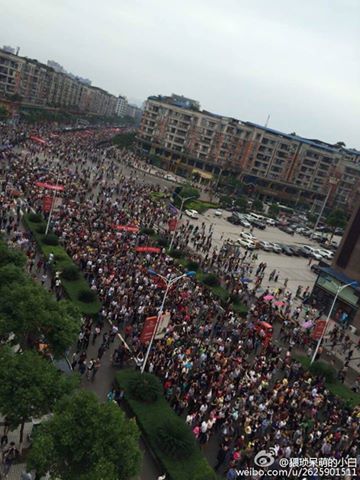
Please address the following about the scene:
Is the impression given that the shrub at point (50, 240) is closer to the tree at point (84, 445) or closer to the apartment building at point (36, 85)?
the tree at point (84, 445)

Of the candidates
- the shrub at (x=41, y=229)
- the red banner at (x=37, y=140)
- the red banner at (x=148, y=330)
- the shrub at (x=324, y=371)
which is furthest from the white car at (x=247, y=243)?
the red banner at (x=37, y=140)

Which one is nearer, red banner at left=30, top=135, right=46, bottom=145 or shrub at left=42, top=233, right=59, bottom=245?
shrub at left=42, top=233, right=59, bottom=245

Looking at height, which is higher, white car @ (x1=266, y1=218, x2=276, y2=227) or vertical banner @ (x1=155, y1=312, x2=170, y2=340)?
vertical banner @ (x1=155, y1=312, x2=170, y2=340)

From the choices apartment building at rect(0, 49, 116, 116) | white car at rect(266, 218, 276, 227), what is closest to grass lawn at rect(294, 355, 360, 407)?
white car at rect(266, 218, 276, 227)

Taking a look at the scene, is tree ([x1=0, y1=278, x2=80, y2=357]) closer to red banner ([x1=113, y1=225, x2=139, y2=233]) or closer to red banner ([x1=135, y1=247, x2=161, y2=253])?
red banner ([x1=135, y1=247, x2=161, y2=253])

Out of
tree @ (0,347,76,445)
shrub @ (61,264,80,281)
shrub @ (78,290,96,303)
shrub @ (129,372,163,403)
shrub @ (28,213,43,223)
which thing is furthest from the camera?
shrub @ (28,213,43,223)

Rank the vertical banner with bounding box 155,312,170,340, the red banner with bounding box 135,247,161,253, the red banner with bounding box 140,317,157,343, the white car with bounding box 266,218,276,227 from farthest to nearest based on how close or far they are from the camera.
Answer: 1. the white car with bounding box 266,218,276,227
2. the red banner with bounding box 135,247,161,253
3. the vertical banner with bounding box 155,312,170,340
4. the red banner with bounding box 140,317,157,343

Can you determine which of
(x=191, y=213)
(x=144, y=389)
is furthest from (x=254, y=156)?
(x=144, y=389)
